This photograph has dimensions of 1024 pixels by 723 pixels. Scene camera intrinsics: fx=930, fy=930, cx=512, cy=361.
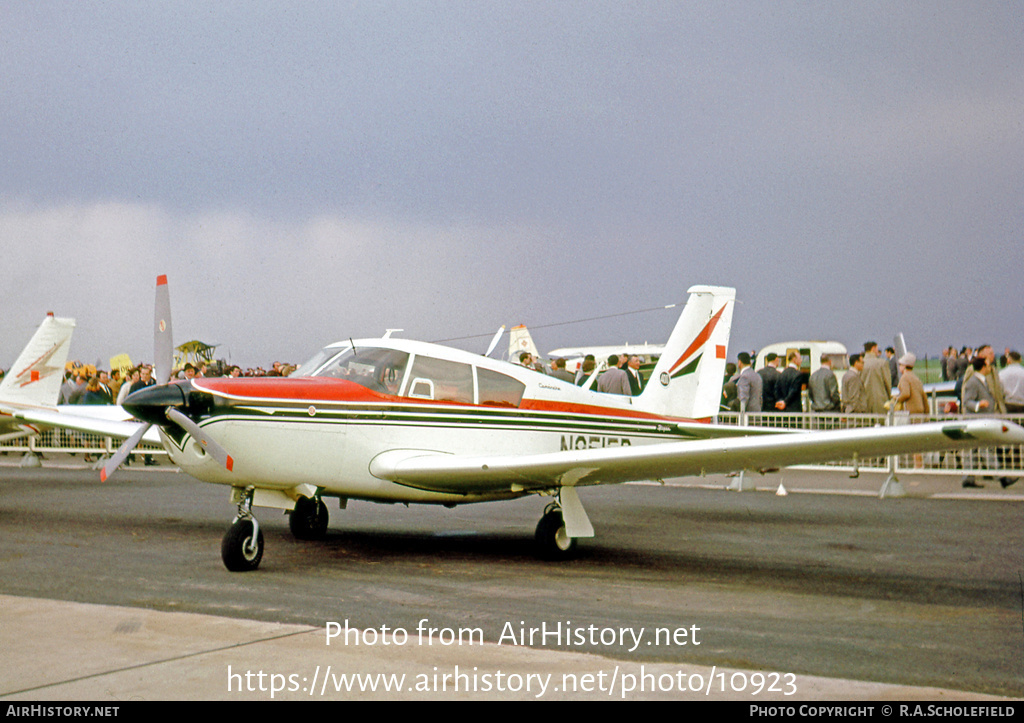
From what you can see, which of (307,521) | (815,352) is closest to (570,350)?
(815,352)

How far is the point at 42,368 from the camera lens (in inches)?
672

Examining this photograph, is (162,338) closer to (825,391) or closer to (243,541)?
(243,541)

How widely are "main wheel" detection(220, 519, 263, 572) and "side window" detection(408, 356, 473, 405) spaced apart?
1.91 m

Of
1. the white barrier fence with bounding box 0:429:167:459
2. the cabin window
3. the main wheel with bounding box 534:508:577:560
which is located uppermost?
the cabin window

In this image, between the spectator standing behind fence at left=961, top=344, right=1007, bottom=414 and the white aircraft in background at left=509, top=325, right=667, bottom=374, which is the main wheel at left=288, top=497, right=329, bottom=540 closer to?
the spectator standing behind fence at left=961, top=344, right=1007, bottom=414

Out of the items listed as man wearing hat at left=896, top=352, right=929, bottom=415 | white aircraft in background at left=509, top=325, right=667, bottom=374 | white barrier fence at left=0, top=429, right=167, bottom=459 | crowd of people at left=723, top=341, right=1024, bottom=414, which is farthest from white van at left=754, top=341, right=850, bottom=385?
white barrier fence at left=0, top=429, right=167, bottom=459

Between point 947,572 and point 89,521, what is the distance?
9.51 m

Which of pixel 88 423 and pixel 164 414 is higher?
pixel 164 414

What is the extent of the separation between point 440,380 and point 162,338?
8.50ft

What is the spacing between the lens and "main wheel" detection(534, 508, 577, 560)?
8.69 metres

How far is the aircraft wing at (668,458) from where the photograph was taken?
6300 mm

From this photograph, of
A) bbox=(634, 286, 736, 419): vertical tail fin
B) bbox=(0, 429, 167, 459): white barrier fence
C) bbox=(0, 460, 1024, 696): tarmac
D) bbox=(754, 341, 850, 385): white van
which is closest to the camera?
bbox=(0, 460, 1024, 696): tarmac

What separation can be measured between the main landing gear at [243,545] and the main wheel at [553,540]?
2549mm

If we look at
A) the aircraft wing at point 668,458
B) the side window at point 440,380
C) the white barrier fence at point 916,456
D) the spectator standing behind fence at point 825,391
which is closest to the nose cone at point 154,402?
the aircraft wing at point 668,458
